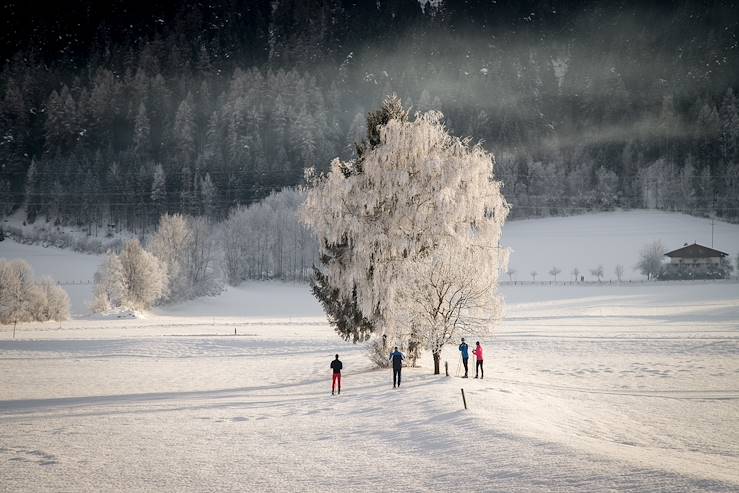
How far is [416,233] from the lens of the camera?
25.4m

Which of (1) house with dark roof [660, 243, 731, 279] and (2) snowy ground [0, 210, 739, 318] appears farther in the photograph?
(2) snowy ground [0, 210, 739, 318]

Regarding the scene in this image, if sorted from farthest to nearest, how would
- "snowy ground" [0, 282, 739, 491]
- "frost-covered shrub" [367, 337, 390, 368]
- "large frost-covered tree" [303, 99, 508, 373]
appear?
"frost-covered shrub" [367, 337, 390, 368], "large frost-covered tree" [303, 99, 508, 373], "snowy ground" [0, 282, 739, 491]

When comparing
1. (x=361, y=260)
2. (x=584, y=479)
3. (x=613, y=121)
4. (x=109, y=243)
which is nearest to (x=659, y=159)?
(x=613, y=121)

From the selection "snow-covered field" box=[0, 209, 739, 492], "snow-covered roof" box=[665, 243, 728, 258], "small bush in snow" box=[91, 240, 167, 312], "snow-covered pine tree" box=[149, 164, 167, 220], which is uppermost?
"snow-covered pine tree" box=[149, 164, 167, 220]

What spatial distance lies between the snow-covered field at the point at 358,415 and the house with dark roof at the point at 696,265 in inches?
2277

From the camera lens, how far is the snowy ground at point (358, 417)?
1029 centimetres

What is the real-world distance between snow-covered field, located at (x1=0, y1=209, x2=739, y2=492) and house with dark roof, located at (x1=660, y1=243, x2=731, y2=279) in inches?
2277

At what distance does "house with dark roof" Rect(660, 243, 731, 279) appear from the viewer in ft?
314

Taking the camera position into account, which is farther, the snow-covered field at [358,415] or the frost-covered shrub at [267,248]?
the frost-covered shrub at [267,248]

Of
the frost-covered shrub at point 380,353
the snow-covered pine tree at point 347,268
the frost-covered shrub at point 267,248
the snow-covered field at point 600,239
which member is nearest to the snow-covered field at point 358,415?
the frost-covered shrub at point 380,353

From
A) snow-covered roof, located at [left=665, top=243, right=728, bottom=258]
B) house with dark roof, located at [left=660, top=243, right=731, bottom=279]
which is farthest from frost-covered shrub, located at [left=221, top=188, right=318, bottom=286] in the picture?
snow-covered roof, located at [left=665, top=243, right=728, bottom=258]

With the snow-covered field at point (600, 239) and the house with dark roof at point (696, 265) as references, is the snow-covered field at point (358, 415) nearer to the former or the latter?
the house with dark roof at point (696, 265)

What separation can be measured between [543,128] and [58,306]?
587ft

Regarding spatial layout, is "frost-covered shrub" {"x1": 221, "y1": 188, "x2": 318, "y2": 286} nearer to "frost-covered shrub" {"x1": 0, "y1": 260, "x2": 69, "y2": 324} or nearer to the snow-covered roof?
"frost-covered shrub" {"x1": 0, "y1": 260, "x2": 69, "y2": 324}
